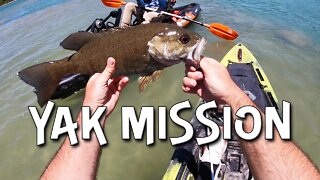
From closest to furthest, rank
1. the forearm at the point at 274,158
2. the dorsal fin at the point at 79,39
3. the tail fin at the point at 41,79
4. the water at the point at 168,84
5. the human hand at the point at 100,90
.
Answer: the forearm at the point at 274,158 → the human hand at the point at 100,90 → the dorsal fin at the point at 79,39 → the tail fin at the point at 41,79 → the water at the point at 168,84

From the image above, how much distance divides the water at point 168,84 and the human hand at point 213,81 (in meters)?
3.09

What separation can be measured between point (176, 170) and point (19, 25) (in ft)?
57.4

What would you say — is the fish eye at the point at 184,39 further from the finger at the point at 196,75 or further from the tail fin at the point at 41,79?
the tail fin at the point at 41,79

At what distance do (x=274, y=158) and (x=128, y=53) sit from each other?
1358mm

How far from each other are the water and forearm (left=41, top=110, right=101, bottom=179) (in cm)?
296

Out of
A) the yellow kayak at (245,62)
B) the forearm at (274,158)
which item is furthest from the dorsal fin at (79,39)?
the yellow kayak at (245,62)

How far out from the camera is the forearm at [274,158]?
2.38m

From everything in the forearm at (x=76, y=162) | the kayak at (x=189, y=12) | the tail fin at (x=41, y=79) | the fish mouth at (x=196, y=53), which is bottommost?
the kayak at (x=189, y=12)

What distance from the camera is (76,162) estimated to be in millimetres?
2588

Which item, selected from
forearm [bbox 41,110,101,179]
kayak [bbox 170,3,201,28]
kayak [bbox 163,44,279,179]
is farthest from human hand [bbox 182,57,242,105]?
kayak [bbox 170,3,201,28]

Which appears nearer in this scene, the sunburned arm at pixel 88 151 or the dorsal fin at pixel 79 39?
the sunburned arm at pixel 88 151

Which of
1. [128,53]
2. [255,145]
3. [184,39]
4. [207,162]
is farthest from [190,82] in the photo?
[207,162]

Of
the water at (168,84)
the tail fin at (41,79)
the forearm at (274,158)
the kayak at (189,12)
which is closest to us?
the forearm at (274,158)

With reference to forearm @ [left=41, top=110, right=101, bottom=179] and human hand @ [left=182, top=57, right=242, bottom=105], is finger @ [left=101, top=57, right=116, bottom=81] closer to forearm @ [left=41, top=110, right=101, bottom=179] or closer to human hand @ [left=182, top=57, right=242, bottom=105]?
forearm @ [left=41, top=110, right=101, bottom=179]
